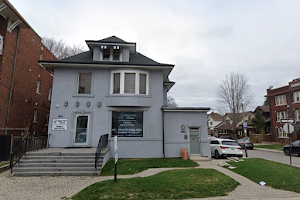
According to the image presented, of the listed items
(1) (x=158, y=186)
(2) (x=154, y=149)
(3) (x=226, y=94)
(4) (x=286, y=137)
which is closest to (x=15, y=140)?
(2) (x=154, y=149)

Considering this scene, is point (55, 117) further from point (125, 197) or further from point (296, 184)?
point (296, 184)

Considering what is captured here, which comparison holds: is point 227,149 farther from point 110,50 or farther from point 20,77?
point 20,77

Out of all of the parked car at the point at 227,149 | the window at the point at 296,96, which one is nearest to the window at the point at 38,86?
the parked car at the point at 227,149

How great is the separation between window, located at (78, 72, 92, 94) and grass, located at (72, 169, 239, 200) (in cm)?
766

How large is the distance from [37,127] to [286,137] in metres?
34.1

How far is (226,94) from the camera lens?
30.6 m

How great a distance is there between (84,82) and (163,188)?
377 inches

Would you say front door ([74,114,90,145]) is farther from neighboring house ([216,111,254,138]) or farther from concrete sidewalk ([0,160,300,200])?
neighboring house ([216,111,254,138])

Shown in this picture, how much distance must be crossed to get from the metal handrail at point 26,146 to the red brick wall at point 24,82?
12.6 ft

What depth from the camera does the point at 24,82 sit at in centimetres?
1527

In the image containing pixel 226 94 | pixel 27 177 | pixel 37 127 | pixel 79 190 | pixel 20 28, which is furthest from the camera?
pixel 226 94

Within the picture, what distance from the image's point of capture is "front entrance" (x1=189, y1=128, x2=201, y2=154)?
1302cm

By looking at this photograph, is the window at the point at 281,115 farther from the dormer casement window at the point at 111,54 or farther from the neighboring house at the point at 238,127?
the dormer casement window at the point at 111,54

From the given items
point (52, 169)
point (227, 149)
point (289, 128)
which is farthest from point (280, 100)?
point (52, 169)
